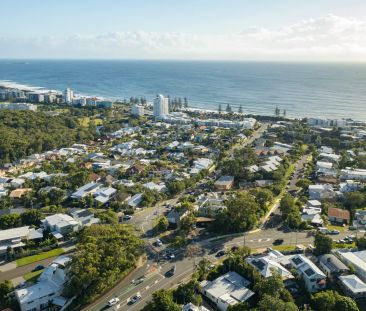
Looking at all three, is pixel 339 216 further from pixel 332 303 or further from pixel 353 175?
pixel 332 303

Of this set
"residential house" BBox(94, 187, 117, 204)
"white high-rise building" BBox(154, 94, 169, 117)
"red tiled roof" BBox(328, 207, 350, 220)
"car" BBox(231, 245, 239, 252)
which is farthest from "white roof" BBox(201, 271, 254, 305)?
"white high-rise building" BBox(154, 94, 169, 117)

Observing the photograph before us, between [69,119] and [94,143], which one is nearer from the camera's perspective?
[94,143]

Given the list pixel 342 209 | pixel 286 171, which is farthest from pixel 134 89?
pixel 342 209

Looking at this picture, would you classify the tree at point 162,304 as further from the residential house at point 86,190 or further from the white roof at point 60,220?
the residential house at point 86,190

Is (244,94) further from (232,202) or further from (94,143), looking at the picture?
(232,202)

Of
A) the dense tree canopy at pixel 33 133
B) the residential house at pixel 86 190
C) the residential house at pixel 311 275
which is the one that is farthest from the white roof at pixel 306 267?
the dense tree canopy at pixel 33 133

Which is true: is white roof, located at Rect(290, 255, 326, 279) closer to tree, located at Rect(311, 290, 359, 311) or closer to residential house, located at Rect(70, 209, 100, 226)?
tree, located at Rect(311, 290, 359, 311)

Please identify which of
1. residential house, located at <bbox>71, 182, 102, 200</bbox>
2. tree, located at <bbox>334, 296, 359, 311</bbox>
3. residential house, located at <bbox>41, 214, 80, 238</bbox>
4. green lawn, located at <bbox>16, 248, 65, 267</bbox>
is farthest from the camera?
residential house, located at <bbox>71, 182, 102, 200</bbox>

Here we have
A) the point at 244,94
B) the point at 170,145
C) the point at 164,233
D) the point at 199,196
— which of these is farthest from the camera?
the point at 244,94
